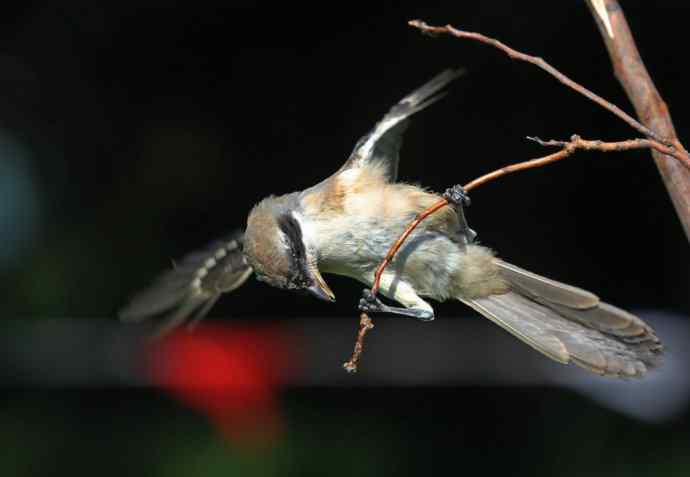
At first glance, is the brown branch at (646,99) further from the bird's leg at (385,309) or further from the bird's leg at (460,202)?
the bird's leg at (385,309)

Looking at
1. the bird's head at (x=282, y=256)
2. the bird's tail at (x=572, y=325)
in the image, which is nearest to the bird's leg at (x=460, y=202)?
the bird's tail at (x=572, y=325)

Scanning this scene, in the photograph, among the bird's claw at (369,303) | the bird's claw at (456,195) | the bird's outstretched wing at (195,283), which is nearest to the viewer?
the bird's claw at (369,303)

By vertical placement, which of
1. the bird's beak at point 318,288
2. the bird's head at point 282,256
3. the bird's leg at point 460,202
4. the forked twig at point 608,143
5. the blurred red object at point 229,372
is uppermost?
the forked twig at point 608,143

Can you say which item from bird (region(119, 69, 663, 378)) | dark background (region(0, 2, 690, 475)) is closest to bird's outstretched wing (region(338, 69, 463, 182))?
bird (region(119, 69, 663, 378))

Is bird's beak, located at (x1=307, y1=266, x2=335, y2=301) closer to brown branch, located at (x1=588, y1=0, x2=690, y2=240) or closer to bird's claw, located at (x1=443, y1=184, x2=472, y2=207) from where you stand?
bird's claw, located at (x1=443, y1=184, x2=472, y2=207)

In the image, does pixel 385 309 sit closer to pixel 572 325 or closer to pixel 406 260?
pixel 406 260

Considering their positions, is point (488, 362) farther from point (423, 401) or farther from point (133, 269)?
point (133, 269)
